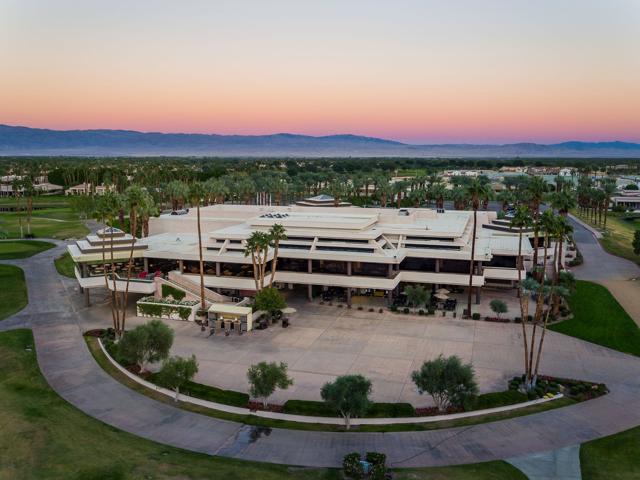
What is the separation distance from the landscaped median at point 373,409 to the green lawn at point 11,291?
2957 centimetres

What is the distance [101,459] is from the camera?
99.3ft

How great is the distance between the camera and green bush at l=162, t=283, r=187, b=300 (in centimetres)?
6294

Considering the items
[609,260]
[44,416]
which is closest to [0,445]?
[44,416]

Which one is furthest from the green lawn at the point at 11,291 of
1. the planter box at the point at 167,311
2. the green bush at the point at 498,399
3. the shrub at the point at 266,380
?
the green bush at the point at 498,399

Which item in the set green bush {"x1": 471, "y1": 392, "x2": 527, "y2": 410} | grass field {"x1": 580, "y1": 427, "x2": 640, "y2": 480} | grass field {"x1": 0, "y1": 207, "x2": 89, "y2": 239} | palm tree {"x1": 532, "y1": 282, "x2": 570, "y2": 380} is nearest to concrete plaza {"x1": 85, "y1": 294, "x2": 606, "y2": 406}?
green bush {"x1": 471, "y1": 392, "x2": 527, "y2": 410}

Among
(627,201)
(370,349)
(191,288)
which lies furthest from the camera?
(627,201)

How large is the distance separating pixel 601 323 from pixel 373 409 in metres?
32.4

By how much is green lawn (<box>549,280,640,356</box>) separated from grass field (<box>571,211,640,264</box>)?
97.4 feet

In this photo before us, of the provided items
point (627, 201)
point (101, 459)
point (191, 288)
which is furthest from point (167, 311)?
point (627, 201)

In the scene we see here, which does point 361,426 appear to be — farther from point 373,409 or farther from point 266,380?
point 266,380

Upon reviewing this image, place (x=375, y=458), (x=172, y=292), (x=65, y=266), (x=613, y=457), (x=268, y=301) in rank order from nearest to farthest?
(x=375, y=458), (x=613, y=457), (x=268, y=301), (x=172, y=292), (x=65, y=266)

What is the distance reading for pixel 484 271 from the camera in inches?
2665

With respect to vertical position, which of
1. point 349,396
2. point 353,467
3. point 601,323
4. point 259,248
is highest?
point 259,248

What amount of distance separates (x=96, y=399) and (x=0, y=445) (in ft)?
26.8
